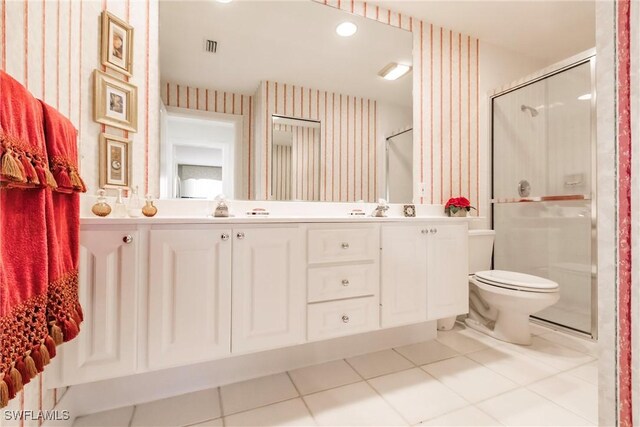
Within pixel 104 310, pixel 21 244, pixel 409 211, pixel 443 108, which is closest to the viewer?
pixel 21 244

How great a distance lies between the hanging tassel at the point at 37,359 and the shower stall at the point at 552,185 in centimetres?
283

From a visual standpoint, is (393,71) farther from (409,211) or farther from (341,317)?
(341,317)

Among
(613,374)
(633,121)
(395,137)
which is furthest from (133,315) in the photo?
(395,137)

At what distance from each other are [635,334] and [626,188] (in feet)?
0.69

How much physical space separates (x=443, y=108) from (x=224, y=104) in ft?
5.59

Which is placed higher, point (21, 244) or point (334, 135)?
point (334, 135)

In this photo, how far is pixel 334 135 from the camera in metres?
2.00

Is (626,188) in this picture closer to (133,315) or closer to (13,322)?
(13,322)

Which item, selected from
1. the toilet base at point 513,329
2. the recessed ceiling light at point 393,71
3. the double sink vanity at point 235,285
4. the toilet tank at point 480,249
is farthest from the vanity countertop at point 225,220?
the recessed ceiling light at point 393,71

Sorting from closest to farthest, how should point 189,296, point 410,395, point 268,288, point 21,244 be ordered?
point 21,244 < point 189,296 < point 268,288 < point 410,395

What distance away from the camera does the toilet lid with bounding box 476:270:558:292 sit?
1789 millimetres

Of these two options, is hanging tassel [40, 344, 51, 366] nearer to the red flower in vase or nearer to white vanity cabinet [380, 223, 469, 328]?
white vanity cabinet [380, 223, 469, 328]

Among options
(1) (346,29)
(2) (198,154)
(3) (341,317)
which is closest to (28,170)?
(2) (198,154)

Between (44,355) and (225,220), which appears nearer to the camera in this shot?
(44,355)
